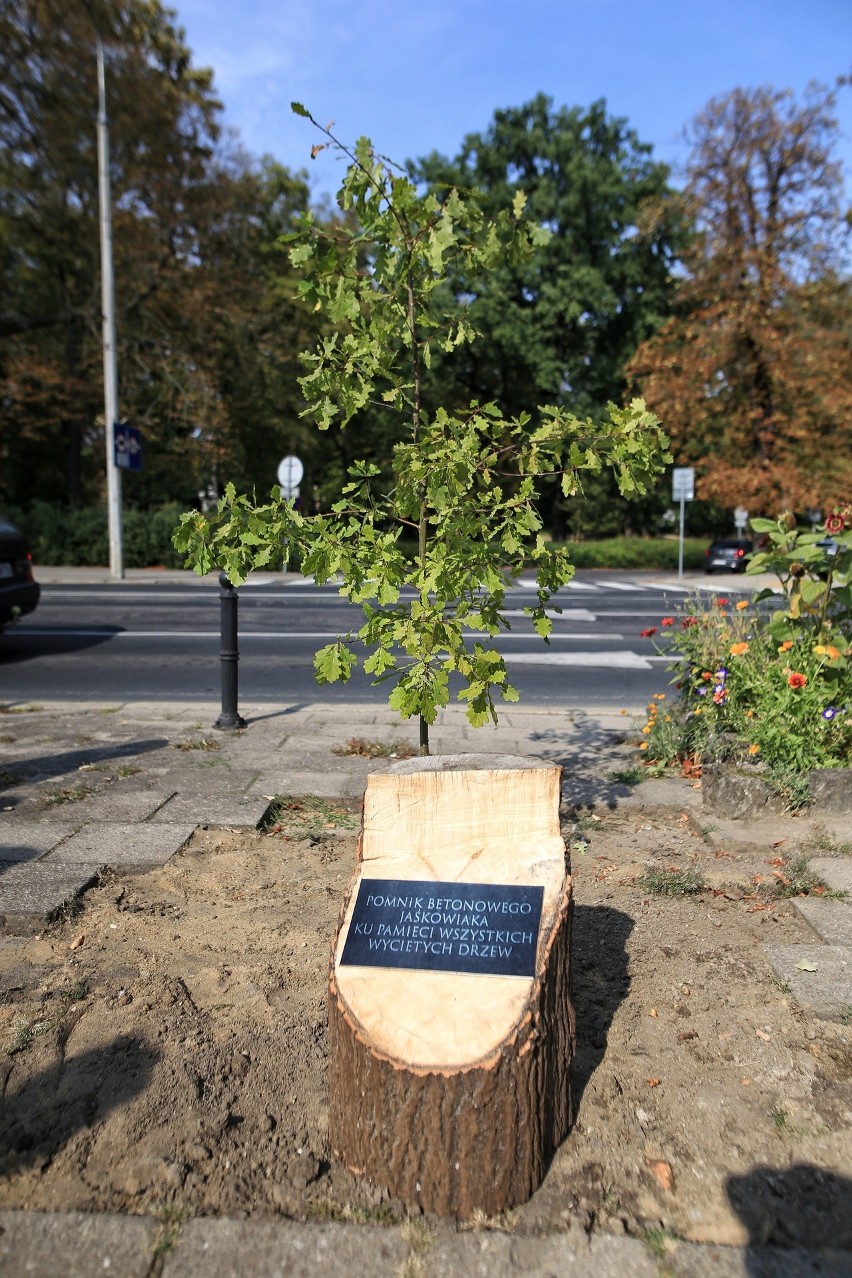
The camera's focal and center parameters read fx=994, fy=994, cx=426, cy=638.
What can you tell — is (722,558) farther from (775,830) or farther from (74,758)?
(74,758)

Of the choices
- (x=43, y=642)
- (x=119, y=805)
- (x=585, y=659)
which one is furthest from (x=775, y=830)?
(x=43, y=642)

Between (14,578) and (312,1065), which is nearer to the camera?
(312,1065)

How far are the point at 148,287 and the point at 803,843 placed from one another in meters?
26.7

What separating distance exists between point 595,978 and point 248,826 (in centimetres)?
199

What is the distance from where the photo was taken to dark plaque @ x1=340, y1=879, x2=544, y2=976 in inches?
98.7

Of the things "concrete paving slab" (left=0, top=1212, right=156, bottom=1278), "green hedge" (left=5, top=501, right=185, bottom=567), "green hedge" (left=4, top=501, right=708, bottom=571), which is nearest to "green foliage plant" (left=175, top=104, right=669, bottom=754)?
"concrete paving slab" (left=0, top=1212, right=156, bottom=1278)

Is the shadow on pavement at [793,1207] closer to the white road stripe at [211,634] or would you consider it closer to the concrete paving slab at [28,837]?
the concrete paving slab at [28,837]

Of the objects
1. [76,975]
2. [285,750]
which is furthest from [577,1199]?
[285,750]

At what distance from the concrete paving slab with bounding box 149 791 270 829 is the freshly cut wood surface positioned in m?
1.96

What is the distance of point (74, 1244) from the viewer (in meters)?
2.12

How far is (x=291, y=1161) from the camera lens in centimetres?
243

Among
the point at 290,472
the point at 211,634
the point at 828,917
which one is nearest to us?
the point at 828,917

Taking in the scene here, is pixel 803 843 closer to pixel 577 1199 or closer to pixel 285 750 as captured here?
pixel 577 1199

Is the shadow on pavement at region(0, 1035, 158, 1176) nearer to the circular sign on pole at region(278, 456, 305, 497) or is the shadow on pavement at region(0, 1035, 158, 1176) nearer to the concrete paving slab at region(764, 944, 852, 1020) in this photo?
the concrete paving slab at region(764, 944, 852, 1020)
